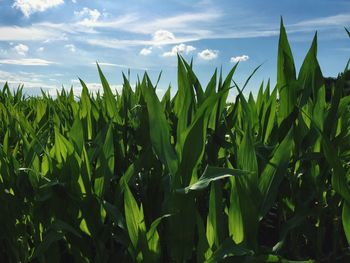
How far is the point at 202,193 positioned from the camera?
1.25 metres

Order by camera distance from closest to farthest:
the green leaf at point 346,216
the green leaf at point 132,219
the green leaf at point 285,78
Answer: the green leaf at point 346,216 → the green leaf at point 132,219 → the green leaf at point 285,78

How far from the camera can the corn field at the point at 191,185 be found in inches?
38.7

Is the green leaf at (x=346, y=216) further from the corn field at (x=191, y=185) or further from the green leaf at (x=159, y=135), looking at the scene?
the green leaf at (x=159, y=135)

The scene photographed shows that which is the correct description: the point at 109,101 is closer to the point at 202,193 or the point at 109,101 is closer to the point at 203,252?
the point at 202,193

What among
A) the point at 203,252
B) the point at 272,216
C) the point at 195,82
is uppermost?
the point at 195,82

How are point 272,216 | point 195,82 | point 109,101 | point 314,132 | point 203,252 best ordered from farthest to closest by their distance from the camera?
point 272,216, point 109,101, point 195,82, point 314,132, point 203,252

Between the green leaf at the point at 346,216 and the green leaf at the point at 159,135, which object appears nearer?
the green leaf at the point at 346,216

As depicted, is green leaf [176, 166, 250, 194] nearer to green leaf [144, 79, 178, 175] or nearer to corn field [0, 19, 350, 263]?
corn field [0, 19, 350, 263]

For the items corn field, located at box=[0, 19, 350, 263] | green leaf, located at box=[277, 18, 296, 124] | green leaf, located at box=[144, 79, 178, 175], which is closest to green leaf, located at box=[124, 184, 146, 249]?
corn field, located at box=[0, 19, 350, 263]

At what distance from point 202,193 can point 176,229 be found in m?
0.24

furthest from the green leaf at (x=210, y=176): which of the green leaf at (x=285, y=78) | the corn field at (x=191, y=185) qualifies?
the green leaf at (x=285, y=78)

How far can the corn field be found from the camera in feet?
3.23

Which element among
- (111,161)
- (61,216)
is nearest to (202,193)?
(111,161)

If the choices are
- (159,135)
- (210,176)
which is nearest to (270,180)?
(210,176)
